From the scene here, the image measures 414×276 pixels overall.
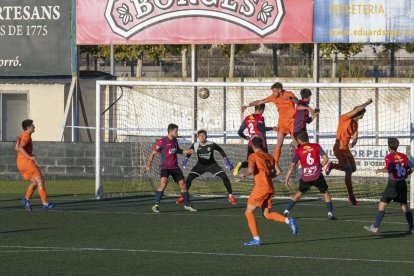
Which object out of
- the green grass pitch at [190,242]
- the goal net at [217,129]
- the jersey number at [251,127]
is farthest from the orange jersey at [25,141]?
the jersey number at [251,127]

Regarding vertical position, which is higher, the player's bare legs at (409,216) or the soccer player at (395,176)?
the soccer player at (395,176)

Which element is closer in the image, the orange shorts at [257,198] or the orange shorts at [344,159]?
the orange shorts at [257,198]

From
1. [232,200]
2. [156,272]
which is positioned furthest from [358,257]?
[232,200]

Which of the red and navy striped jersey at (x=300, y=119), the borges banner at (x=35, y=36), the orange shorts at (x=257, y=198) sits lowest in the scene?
the orange shorts at (x=257, y=198)

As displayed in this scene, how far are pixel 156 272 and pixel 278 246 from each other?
3.29 metres

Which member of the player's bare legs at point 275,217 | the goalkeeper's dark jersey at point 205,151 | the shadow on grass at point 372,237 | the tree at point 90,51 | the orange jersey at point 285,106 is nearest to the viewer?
the player's bare legs at point 275,217

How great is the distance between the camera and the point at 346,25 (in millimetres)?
31703

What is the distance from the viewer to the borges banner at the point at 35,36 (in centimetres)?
3484

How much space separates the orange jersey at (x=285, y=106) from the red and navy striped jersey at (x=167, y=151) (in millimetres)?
2672

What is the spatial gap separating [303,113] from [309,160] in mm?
3794

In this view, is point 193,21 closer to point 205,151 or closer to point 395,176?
point 205,151

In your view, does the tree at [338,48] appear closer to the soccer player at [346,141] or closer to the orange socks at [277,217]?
the soccer player at [346,141]

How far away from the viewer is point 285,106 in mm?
25531

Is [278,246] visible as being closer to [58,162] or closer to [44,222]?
[44,222]
